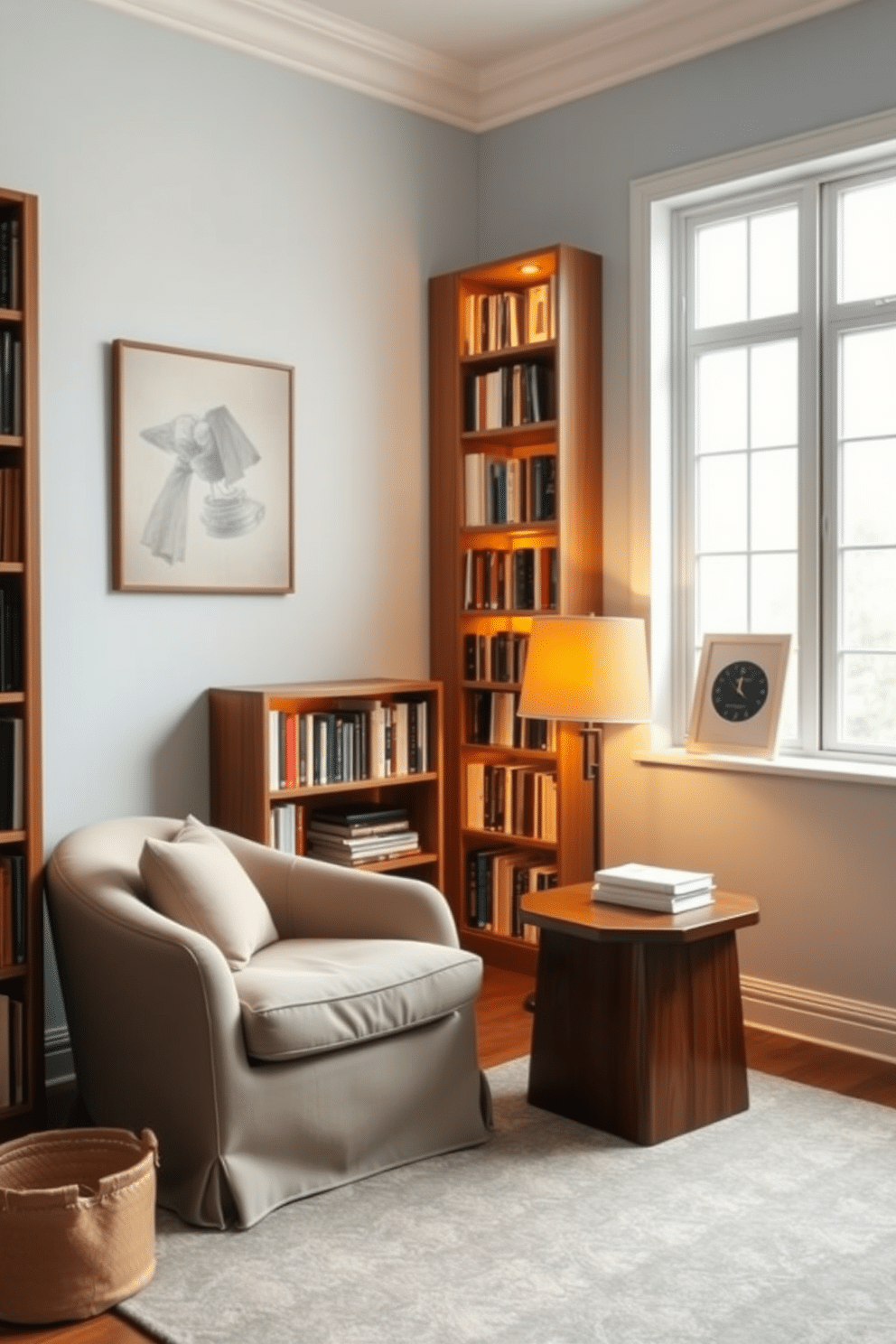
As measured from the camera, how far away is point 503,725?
4.82m

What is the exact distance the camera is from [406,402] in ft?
16.0

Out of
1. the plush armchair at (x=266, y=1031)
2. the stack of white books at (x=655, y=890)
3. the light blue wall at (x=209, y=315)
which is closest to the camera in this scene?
the plush armchair at (x=266, y=1031)

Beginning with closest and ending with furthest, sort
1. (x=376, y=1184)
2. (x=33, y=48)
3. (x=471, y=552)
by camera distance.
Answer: (x=376, y=1184)
(x=33, y=48)
(x=471, y=552)

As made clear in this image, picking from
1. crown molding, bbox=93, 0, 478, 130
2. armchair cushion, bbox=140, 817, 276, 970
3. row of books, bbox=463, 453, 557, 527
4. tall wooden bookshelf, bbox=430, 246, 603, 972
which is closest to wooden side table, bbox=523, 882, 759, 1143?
armchair cushion, bbox=140, 817, 276, 970

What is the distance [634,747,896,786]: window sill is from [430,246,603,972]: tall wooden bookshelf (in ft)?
1.05

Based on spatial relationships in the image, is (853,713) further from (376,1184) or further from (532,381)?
(376,1184)

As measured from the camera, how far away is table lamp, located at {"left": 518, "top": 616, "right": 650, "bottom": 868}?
4117 mm

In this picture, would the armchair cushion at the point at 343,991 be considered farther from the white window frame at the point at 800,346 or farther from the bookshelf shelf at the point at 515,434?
the bookshelf shelf at the point at 515,434

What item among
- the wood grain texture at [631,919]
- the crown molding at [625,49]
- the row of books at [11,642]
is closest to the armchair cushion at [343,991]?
the wood grain texture at [631,919]

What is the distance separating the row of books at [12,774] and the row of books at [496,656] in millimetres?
1843

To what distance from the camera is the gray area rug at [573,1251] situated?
2479mm

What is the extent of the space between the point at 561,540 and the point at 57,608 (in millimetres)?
1634

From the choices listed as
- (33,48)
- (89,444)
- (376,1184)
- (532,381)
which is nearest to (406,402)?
(532,381)

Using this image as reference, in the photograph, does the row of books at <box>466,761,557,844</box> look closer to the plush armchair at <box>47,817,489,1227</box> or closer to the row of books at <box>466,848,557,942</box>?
the row of books at <box>466,848,557,942</box>
